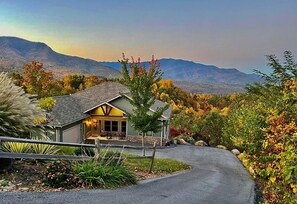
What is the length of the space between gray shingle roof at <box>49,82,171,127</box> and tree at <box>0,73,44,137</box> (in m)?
13.0

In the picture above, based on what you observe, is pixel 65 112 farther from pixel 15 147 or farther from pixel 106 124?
pixel 15 147

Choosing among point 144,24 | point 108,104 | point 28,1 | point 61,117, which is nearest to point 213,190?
point 61,117

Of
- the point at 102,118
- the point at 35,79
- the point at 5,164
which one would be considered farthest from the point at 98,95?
the point at 5,164

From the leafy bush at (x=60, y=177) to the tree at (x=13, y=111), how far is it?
1396 mm

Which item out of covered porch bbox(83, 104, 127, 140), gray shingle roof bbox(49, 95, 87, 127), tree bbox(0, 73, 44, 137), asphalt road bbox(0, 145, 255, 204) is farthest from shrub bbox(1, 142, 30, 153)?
covered porch bbox(83, 104, 127, 140)

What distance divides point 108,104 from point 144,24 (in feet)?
47.7

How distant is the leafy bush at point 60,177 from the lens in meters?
7.02

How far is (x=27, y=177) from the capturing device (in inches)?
283

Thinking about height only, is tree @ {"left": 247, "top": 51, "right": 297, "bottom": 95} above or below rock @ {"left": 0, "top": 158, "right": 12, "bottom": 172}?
above

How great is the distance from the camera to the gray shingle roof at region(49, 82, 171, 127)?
78.2ft

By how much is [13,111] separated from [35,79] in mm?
32946

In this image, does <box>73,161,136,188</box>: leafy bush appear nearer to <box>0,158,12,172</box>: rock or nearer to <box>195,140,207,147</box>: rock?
<box>0,158,12,172</box>: rock

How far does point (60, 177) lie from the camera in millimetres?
7109

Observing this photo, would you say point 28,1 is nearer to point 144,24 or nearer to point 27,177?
point 144,24
